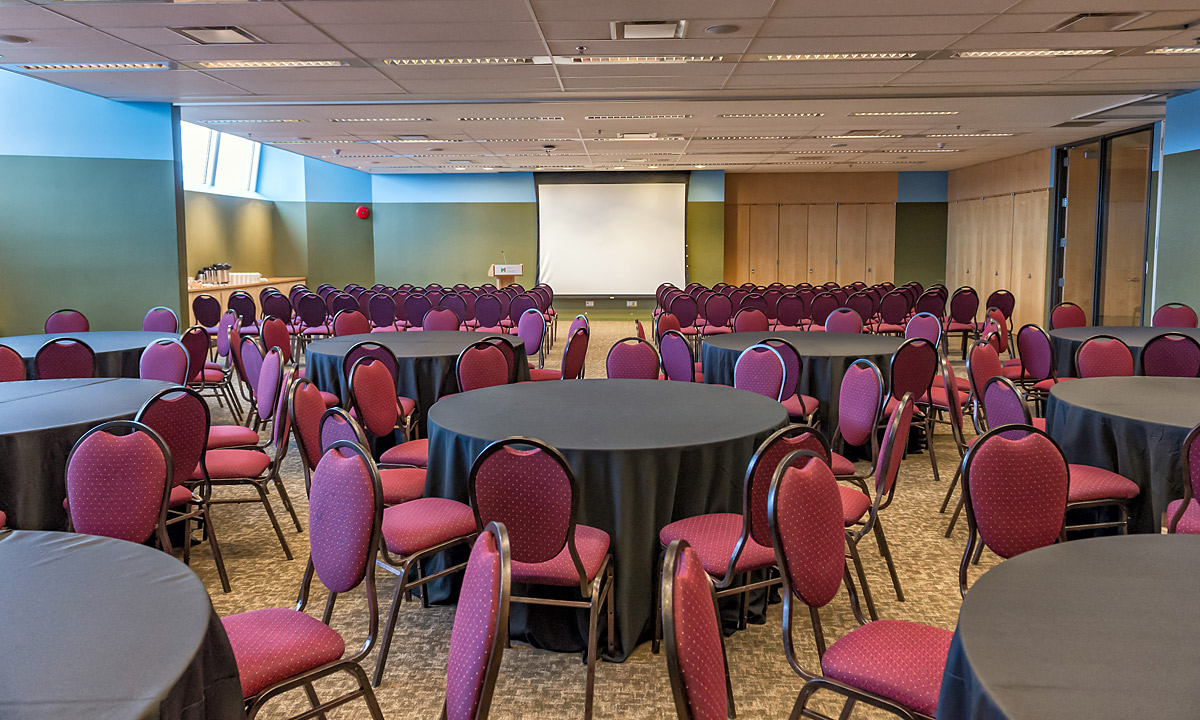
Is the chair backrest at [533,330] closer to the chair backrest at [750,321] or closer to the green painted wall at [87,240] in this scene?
the chair backrest at [750,321]

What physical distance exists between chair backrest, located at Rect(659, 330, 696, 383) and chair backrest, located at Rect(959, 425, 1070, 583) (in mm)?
3892

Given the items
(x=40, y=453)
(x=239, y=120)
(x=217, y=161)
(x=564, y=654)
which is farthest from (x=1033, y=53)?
(x=217, y=161)

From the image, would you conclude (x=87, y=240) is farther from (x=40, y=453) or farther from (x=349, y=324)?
(x=40, y=453)

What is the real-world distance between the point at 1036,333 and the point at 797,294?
519 cm

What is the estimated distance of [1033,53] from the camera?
794cm

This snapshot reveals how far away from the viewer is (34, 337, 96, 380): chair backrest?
20.1 ft

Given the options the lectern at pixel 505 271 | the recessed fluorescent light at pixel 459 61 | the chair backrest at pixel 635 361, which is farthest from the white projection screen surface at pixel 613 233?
the chair backrest at pixel 635 361

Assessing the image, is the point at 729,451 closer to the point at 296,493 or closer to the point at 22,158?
the point at 296,493

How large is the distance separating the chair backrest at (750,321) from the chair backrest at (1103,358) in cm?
365

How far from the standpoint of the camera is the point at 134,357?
23.6 ft

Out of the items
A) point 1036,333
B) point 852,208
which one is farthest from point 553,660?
point 852,208

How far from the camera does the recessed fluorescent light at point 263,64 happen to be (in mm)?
8055

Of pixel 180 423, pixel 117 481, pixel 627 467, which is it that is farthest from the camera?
pixel 180 423

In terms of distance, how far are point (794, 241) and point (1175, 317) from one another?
12441 millimetres
